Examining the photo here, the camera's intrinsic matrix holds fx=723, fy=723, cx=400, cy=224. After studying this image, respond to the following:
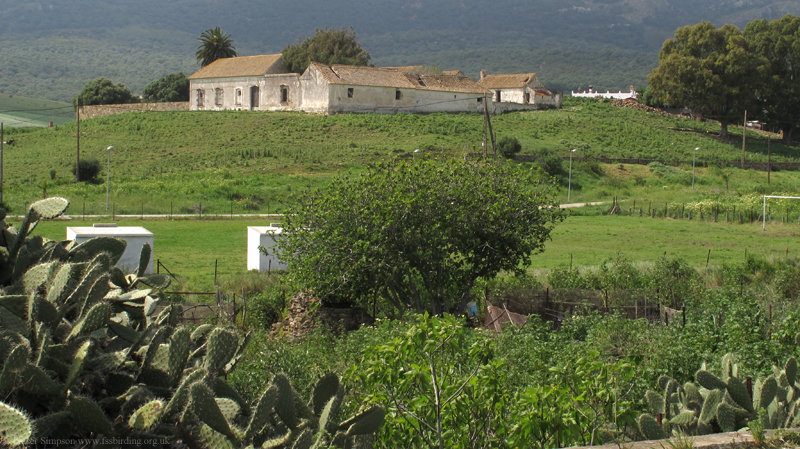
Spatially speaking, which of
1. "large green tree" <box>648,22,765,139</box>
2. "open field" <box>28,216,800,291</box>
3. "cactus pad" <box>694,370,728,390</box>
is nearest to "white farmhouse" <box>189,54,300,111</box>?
"open field" <box>28,216,800,291</box>

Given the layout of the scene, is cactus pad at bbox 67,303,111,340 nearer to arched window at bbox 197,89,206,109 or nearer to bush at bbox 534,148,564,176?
bush at bbox 534,148,564,176

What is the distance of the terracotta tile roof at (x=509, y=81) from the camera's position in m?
79.1

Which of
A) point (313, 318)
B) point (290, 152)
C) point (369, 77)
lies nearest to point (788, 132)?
point (369, 77)

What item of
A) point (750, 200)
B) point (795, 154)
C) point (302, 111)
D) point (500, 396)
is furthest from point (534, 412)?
point (795, 154)

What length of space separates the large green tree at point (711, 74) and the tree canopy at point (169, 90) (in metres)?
55.6

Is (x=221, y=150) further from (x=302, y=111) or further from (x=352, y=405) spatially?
(x=352, y=405)

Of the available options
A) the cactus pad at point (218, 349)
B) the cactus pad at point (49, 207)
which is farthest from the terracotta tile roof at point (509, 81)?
the cactus pad at point (218, 349)

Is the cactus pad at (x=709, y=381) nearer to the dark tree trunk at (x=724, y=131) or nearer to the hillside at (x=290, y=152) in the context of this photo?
the hillside at (x=290, y=152)

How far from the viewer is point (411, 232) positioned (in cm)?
1560

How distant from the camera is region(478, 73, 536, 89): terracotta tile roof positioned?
79125 mm

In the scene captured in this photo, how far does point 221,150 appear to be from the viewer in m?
53.3

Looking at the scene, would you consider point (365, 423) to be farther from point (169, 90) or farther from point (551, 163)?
point (169, 90)

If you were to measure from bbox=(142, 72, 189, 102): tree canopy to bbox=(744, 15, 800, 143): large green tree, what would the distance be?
66.7 metres

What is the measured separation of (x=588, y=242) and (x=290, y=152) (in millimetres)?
27335
